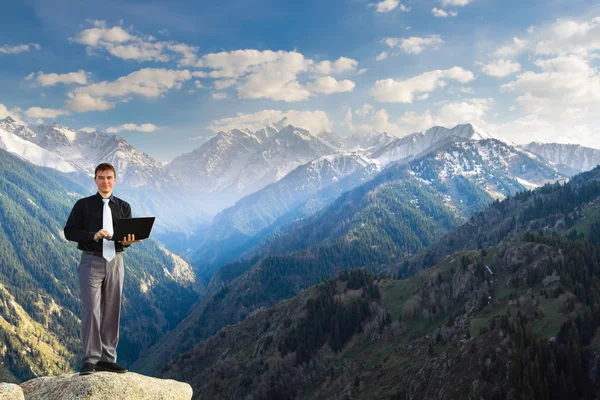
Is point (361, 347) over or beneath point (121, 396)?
beneath

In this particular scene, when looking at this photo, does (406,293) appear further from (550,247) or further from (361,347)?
(550,247)

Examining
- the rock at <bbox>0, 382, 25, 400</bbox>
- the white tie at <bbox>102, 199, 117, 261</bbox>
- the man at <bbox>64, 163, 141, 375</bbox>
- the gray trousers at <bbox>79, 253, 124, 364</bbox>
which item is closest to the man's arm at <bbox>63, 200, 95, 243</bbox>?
the man at <bbox>64, 163, 141, 375</bbox>

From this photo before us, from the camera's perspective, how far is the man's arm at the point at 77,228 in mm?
14875

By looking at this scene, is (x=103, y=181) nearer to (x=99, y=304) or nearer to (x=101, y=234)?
(x=101, y=234)

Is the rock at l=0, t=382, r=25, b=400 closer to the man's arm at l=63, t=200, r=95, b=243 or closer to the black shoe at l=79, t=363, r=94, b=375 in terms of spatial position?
the black shoe at l=79, t=363, r=94, b=375

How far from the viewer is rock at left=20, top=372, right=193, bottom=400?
14.3 metres

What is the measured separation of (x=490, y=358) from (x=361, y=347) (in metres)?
73.4

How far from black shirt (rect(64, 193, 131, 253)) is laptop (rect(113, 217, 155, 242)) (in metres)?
0.49

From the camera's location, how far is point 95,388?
14352 mm

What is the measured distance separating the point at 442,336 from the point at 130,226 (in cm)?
10342

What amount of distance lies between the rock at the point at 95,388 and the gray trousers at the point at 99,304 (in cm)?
78

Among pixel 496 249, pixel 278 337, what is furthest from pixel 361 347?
pixel 496 249

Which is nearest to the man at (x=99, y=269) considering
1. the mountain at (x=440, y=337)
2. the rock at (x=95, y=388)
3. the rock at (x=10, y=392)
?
the rock at (x=95, y=388)

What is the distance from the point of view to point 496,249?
149750mm
